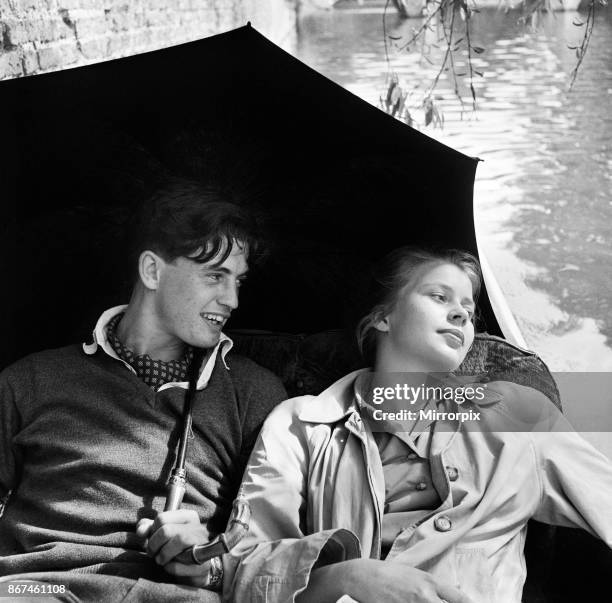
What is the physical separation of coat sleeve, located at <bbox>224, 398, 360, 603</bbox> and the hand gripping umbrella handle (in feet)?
0.21

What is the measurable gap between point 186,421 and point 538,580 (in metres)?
0.83

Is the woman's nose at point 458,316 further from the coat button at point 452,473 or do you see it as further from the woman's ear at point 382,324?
the coat button at point 452,473

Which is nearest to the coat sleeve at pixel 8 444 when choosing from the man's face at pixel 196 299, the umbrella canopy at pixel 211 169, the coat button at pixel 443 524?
the umbrella canopy at pixel 211 169

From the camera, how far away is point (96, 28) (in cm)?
318

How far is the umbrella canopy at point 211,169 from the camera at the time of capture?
202 cm

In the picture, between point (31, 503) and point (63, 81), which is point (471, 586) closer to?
point (31, 503)

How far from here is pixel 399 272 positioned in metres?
2.10

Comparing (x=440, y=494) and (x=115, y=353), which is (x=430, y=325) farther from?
(x=115, y=353)

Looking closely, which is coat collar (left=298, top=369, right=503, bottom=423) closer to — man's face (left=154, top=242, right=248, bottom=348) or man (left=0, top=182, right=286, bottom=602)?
man (left=0, top=182, right=286, bottom=602)

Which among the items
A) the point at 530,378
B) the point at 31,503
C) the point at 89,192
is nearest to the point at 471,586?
the point at 530,378

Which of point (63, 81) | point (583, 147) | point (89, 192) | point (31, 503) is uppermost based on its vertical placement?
point (63, 81)

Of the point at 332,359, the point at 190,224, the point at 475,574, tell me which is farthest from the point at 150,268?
the point at 475,574

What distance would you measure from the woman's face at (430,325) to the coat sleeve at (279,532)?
26 centimetres

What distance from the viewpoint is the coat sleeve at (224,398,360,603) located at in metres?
1.69
